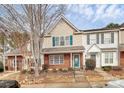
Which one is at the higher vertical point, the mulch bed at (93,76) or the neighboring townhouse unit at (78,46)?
the neighboring townhouse unit at (78,46)

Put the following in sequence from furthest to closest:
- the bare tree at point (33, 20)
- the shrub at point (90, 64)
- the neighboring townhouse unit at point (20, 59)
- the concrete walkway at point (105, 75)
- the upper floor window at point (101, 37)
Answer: the upper floor window at point (101, 37)
the neighboring townhouse unit at point (20, 59)
the bare tree at point (33, 20)
the shrub at point (90, 64)
the concrete walkway at point (105, 75)

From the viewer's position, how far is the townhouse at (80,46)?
12.0m

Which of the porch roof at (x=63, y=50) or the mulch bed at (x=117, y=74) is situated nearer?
the mulch bed at (x=117, y=74)

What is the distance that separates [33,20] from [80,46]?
7.60 ft

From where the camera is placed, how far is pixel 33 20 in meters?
11.9

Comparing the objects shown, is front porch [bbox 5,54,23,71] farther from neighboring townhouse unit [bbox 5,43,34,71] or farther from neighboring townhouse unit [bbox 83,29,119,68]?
neighboring townhouse unit [bbox 83,29,119,68]

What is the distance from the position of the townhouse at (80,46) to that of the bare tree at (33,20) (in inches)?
11.5

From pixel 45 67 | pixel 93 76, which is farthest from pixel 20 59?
pixel 93 76

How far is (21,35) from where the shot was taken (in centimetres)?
1175

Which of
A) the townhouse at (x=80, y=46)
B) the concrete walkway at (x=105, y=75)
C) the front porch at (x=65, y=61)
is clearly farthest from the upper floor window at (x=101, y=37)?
the concrete walkway at (x=105, y=75)

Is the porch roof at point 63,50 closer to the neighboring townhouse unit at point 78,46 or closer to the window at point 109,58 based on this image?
the neighboring townhouse unit at point 78,46

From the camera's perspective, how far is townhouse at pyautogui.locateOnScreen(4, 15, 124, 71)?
12.0 metres
